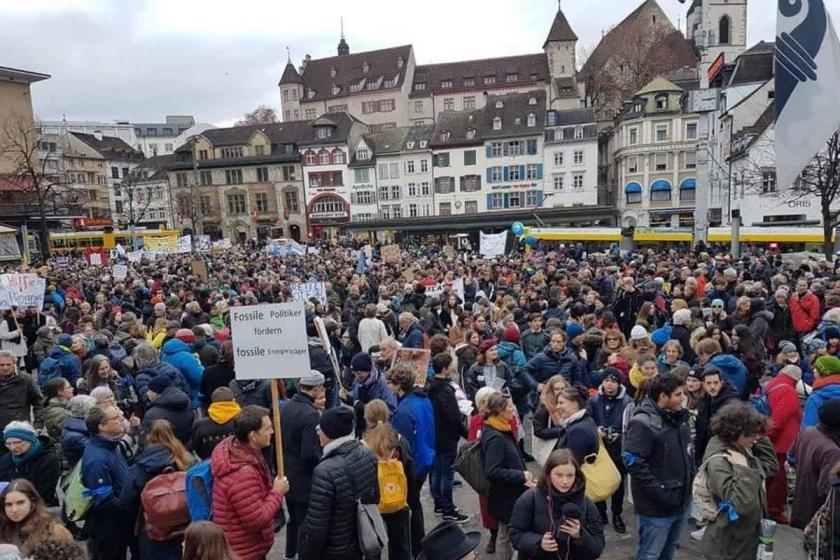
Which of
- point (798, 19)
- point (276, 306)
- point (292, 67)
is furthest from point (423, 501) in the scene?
point (292, 67)

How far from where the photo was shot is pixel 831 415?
13.2 ft

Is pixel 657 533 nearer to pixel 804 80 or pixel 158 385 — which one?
pixel 804 80

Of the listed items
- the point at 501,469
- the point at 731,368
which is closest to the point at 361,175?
the point at 731,368

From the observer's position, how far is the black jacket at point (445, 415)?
5641mm

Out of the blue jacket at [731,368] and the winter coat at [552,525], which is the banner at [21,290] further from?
the blue jacket at [731,368]

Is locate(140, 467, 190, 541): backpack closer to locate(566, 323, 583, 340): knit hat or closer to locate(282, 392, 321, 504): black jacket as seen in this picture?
locate(282, 392, 321, 504): black jacket

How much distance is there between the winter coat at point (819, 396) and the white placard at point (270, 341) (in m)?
4.13

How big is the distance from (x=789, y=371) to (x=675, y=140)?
159ft

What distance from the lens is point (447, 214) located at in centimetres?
5741

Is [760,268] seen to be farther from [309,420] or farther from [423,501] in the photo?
[309,420]

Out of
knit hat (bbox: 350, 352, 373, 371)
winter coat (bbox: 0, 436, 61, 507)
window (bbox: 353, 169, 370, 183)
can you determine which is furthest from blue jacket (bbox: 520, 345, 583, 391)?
window (bbox: 353, 169, 370, 183)

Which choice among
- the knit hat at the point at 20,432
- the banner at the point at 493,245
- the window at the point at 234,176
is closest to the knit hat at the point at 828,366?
the knit hat at the point at 20,432

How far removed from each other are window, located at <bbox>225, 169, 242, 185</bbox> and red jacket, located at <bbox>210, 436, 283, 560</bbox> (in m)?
67.2

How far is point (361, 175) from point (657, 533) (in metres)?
59.1
